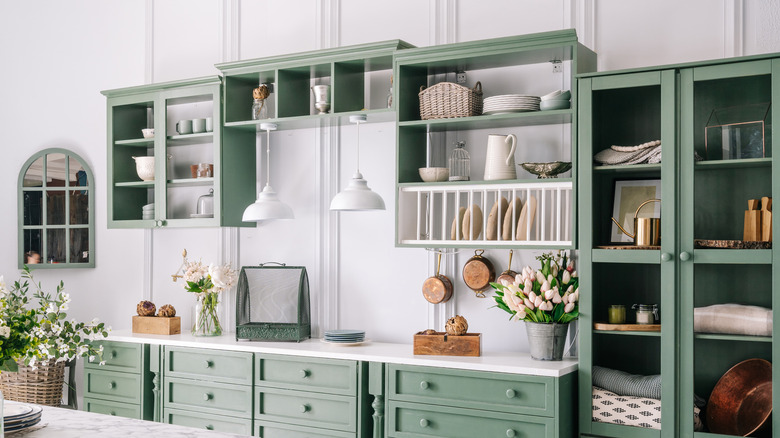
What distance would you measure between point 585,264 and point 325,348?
59.6 inches

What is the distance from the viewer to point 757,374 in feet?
11.5

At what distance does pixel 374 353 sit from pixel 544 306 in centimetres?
94

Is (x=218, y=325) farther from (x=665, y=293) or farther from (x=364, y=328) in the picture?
(x=665, y=293)

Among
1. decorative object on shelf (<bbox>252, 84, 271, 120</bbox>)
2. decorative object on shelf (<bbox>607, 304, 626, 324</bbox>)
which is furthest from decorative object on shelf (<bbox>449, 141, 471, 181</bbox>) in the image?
decorative object on shelf (<bbox>252, 84, 271, 120</bbox>)

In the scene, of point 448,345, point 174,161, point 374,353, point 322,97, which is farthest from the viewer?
point 174,161

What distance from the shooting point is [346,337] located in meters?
4.36

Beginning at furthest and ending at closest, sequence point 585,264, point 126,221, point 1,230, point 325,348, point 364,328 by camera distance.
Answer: point 1,230 → point 126,221 → point 364,328 → point 325,348 → point 585,264

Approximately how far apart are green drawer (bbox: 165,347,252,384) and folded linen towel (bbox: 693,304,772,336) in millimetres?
2416

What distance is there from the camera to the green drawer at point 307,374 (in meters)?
4.12

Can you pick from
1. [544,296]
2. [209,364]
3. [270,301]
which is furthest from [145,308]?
[544,296]

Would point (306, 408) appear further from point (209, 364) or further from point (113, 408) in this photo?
point (113, 408)

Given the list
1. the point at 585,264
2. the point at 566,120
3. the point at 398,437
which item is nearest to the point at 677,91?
the point at 566,120

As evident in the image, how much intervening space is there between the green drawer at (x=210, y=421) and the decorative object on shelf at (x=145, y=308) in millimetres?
688

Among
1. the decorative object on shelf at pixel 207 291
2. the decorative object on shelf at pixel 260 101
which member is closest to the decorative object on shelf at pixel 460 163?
the decorative object on shelf at pixel 260 101
